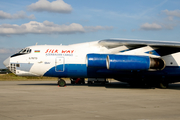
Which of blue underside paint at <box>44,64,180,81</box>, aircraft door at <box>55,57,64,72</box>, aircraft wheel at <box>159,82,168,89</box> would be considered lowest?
aircraft wheel at <box>159,82,168,89</box>

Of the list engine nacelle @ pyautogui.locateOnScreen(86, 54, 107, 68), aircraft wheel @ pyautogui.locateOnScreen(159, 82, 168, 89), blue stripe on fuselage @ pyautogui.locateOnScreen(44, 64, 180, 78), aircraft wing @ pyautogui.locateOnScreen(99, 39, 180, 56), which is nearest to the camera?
engine nacelle @ pyautogui.locateOnScreen(86, 54, 107, 68)

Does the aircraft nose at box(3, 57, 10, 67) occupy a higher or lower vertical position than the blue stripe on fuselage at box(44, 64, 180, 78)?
higher

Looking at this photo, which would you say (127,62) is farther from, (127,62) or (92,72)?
(92,72)

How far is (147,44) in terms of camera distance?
17.5 metres

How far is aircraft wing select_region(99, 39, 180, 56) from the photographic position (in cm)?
1736

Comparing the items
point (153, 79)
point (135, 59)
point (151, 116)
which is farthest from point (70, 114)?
point (153, 79)

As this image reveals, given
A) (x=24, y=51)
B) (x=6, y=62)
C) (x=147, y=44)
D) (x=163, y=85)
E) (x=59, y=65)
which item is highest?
(x=147, y=44)

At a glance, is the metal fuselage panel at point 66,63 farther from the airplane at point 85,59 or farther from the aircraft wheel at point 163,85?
the aircraft wheel at point 163,85

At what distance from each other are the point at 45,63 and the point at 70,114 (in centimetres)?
1097

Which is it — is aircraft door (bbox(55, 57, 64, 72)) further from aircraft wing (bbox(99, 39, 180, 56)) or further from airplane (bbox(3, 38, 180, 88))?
aircraft wing (bbox(99, 39, 180, 56))

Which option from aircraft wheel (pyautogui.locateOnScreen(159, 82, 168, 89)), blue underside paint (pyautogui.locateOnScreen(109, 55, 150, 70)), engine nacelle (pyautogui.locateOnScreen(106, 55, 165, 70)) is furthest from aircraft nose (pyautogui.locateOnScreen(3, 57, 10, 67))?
aircraft wheel (pyautogui.locateOnScreen(159, 82, 168, 89))

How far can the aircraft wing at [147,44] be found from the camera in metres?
17.4

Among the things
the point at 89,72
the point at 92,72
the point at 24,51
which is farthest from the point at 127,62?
the point at 24,51

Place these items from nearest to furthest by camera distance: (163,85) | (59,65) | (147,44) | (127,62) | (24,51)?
(127,62)
(147,44)
(59,65)
(24,51)
(163,85)
